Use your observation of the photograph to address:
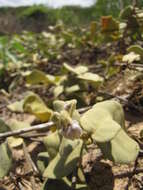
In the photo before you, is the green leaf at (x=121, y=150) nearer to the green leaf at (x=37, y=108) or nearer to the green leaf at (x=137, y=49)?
the green leaf at (x=137, y=49)

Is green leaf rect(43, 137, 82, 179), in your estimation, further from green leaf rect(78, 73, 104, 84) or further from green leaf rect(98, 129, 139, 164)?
green leaf rect(78, 73, 104, 84)

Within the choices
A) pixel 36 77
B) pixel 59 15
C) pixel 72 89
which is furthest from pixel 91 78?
pixel 59 15

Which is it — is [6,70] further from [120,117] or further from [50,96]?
[120,117]

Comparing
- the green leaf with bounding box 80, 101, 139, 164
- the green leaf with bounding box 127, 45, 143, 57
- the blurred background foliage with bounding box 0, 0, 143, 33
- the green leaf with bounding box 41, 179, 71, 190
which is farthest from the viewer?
the blurred background foliage with bounding box 0, 0, 143, 33

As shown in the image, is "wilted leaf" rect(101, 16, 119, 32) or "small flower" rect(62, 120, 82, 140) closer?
"small flower" rect(62, 120, 82, 140)

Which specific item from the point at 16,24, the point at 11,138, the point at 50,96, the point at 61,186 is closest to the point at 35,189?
the point at 61,186

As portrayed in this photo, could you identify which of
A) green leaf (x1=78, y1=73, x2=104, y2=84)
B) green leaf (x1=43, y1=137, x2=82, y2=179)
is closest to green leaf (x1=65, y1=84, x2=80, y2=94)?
green leaf (x1=78, y1=73, x2=104, y2=84)
